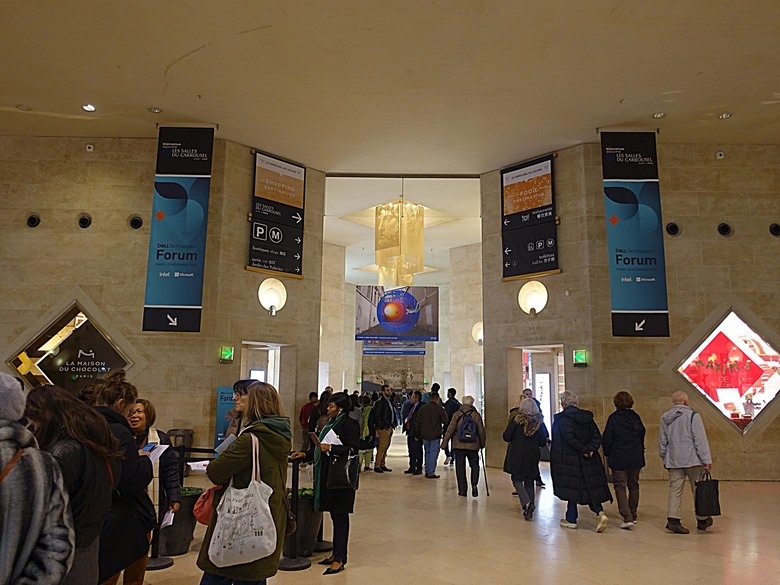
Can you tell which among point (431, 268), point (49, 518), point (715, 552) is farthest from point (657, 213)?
point (431, 268)

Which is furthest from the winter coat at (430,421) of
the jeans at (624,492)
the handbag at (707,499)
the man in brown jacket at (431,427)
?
the handbag at (707,499)

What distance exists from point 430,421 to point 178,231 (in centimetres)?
507

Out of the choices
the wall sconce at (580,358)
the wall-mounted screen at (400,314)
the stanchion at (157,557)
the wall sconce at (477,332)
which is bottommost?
the stanchion at (157,557)

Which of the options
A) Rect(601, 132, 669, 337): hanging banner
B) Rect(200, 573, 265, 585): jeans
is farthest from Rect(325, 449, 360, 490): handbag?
Rect(601, 132, 669, 337): hanging banner

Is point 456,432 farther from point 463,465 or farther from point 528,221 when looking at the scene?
point 528,221

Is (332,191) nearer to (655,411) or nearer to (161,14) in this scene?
(161,14)

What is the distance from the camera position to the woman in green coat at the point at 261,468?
2.65 metres

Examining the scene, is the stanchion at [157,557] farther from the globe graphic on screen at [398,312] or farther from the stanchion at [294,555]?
the globe graphic on screen at [398,312]

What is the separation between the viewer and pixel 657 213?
948 centimetres

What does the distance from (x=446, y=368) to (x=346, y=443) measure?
20.4 m

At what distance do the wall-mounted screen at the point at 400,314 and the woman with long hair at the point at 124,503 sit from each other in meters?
15.2

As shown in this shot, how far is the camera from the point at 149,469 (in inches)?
115

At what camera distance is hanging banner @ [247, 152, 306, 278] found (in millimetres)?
10445

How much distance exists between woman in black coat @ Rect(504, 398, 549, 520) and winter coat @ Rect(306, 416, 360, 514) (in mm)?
2670
